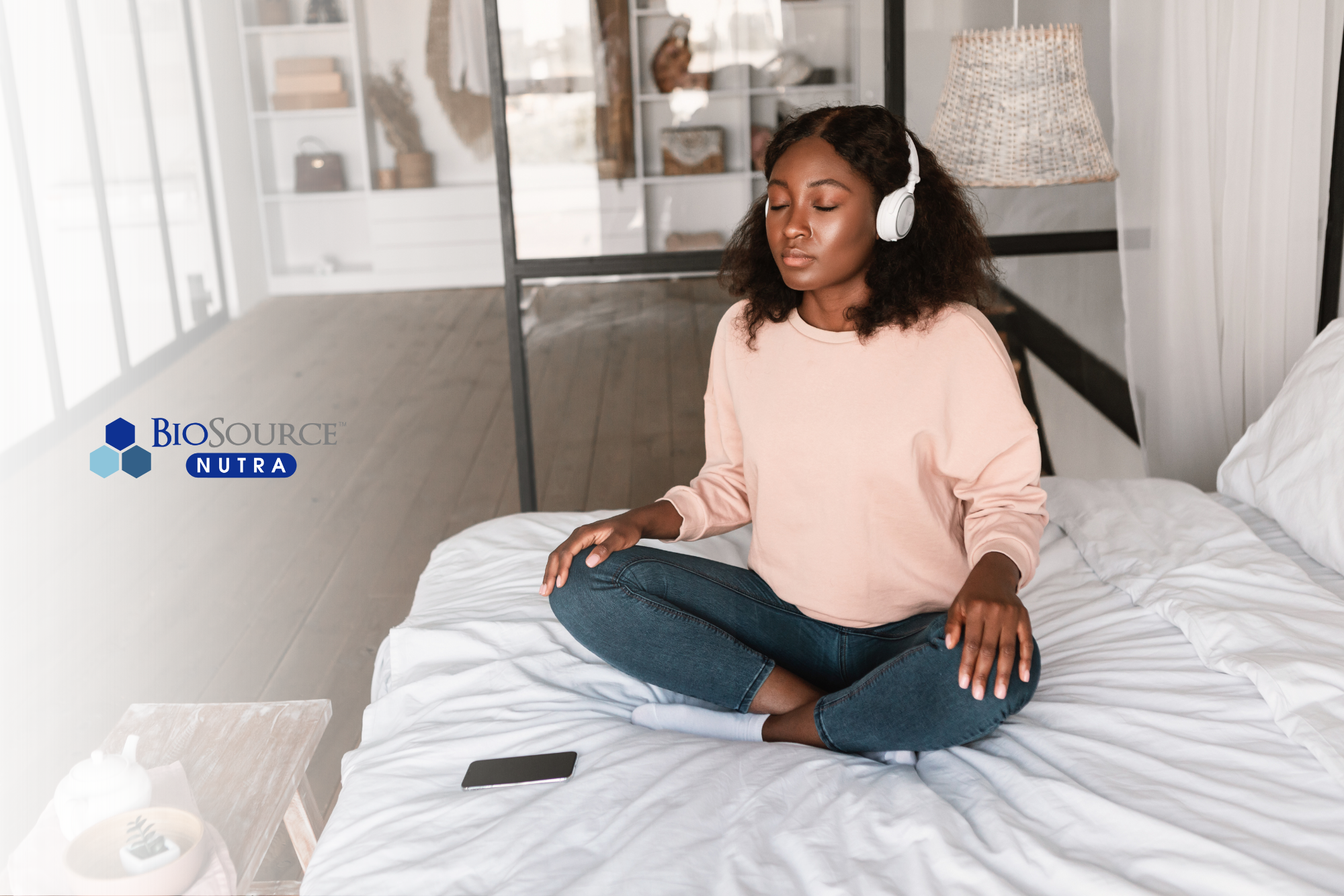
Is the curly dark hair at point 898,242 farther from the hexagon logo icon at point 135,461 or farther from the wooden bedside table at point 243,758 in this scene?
the hexagon logo icon at point 135,461

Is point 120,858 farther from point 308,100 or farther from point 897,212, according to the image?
point 308,100

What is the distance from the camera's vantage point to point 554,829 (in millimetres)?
1056

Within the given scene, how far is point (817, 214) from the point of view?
1.31m

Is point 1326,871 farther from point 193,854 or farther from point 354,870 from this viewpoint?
point 193,854

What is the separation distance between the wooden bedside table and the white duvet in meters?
0.07

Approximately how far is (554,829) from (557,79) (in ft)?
5.92

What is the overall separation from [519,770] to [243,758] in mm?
330

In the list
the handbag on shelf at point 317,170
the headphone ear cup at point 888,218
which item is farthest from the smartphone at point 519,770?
the handbag on shelf at point 317,170

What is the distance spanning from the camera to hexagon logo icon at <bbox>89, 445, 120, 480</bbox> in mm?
3307

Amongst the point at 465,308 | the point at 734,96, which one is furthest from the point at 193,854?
the point at 465,308

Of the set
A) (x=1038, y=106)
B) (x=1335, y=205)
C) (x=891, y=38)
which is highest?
(x=891, y=38)

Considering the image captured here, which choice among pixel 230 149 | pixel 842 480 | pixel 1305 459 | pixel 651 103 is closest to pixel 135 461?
pixel 651 103

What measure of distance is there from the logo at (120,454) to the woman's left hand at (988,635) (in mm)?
2844

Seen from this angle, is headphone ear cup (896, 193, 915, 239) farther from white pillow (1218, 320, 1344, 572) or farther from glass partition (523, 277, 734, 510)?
glass partition (523, 277, 734, 510)
